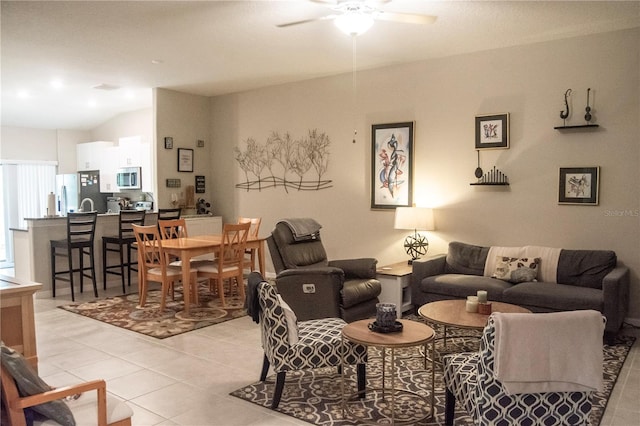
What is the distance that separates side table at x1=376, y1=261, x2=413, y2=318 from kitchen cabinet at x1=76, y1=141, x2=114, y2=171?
629cm

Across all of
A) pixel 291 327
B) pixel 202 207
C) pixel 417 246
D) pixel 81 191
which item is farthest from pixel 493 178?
pixel 81 191

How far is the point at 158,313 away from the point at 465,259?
3.33 metres

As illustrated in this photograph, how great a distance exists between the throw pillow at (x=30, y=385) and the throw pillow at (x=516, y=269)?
3.98 metres

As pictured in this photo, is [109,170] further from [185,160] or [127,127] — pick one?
[185,160]

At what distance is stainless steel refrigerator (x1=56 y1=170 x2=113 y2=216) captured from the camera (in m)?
9.05

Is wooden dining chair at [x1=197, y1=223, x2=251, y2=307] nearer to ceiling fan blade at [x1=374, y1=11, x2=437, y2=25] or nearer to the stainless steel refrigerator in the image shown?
ceiling fan blade at [x1=374, y1=11, x2=437, y2=25]

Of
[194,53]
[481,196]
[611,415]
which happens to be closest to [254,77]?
[194,53]

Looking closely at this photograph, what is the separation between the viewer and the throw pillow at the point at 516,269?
4699mm

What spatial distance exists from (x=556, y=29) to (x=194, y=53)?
368 centimetres

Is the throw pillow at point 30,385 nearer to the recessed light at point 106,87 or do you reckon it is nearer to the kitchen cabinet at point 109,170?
the recessed light at point 106,87

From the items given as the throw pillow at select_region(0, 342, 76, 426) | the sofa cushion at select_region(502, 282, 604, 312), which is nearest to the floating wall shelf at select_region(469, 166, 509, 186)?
the sofa cushion at select_region(502, 282, 604, 312)

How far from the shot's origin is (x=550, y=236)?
16.5 ft

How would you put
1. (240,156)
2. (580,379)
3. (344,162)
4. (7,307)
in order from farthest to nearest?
1. (240,156)
2. (344,162)
3. (7,307)
4. (580,379)

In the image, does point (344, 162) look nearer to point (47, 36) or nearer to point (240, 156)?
point (240, 156)
